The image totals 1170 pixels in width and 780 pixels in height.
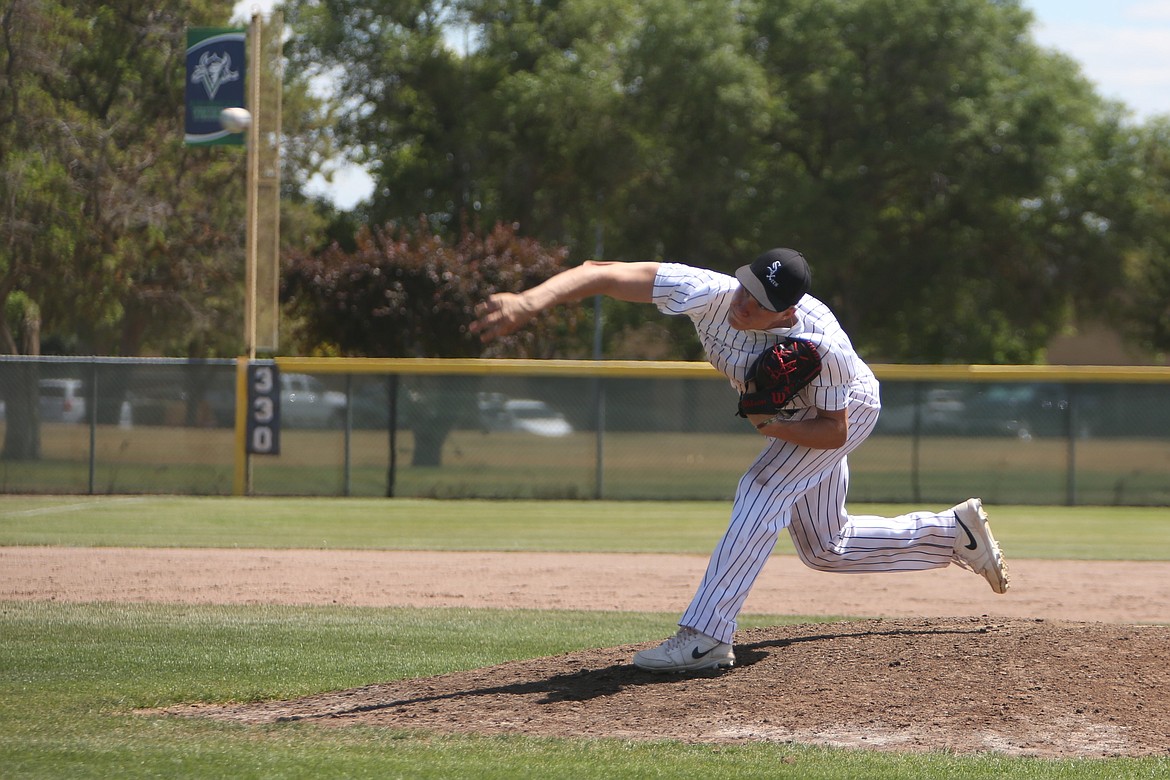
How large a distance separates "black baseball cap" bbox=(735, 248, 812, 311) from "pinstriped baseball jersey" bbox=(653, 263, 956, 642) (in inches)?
7.3

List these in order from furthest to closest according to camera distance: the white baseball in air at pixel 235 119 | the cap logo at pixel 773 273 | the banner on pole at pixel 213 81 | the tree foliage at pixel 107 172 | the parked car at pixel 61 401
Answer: the tree foliage at pixel 107 172
the banner on pole at pixel 213 81
the white baseball in air at pixel 235 119
the parked car at pixel 61 401
the cap logo at pixel 773 273

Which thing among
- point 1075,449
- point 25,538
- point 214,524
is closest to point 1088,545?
point 1075,449

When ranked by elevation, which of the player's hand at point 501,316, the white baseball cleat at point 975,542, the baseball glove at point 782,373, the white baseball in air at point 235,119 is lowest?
the white baseball cleat at point 975,542

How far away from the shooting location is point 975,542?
5367 millimetres

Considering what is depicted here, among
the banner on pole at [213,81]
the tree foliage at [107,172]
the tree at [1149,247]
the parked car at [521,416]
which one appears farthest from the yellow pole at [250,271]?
the tree at [1149,247]

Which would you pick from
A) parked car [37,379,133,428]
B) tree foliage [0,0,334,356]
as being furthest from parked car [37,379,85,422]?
tree foliage [0,0,334,356]

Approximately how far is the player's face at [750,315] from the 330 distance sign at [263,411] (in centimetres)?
1135

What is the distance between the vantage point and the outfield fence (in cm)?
1534

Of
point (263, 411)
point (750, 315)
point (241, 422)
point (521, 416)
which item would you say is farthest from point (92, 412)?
point (750, 315)

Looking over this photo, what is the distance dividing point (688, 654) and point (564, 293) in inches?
58.8

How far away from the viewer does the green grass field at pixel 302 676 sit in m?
3.83

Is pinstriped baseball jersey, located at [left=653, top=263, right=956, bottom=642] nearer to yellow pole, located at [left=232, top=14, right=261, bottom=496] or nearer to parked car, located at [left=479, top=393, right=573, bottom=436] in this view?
Answer: parked car, located at [left=479, top=393, right=573, bottom=436]

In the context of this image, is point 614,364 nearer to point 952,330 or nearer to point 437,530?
point 437,530

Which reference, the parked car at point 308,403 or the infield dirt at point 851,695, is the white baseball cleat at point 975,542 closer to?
the infield dirt at point 851,695
